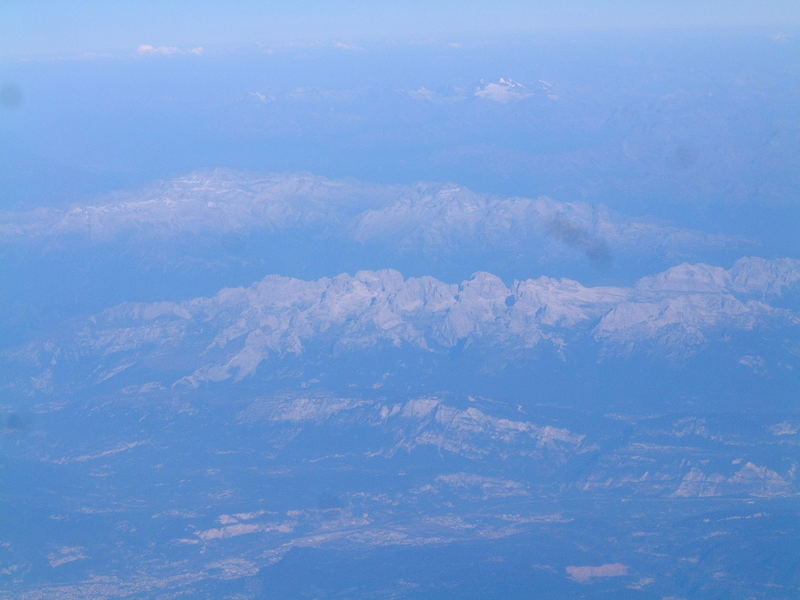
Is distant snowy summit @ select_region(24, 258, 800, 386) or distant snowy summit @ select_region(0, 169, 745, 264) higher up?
distant snowy summit @ select_region(0, 169, 745, 264)

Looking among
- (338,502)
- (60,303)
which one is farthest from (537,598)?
(60,303)

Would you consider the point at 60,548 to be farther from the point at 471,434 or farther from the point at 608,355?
the point at 608,355

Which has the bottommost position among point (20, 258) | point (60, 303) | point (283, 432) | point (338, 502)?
point (338, 502)

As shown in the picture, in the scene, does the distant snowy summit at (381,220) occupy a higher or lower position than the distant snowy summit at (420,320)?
higher

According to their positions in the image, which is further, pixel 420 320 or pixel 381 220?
pixel 381 220

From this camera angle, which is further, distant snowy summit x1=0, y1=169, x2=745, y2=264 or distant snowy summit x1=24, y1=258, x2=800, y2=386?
distant snowy summit x1=0, y1=169, x2=745, y2=264

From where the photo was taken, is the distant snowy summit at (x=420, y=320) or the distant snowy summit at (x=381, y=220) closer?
the distant snowy summit at (x=420, y=320)

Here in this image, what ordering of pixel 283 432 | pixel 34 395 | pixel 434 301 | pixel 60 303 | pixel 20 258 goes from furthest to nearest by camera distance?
pixel 20 258 → pixel 60 303 → pixel 434 301 → pixel 34 395 → pixel 283 432

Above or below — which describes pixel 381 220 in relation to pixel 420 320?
above
